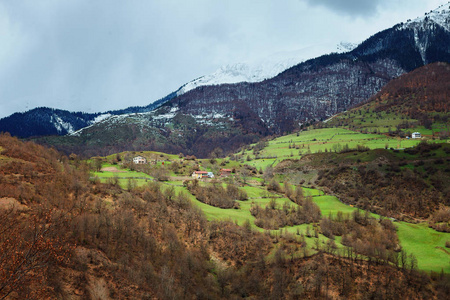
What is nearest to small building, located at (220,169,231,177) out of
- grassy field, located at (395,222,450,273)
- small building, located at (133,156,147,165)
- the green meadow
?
the green meadow

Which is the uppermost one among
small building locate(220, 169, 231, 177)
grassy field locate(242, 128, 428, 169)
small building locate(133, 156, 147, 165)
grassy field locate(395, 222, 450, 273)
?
small building locate(133, 156, 147, 165)

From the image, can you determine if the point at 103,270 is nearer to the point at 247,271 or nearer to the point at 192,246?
the point at 192,246

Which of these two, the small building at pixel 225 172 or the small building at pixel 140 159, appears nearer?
the small building at pixel 225 172

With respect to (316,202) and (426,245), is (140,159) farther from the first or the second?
(426,245)

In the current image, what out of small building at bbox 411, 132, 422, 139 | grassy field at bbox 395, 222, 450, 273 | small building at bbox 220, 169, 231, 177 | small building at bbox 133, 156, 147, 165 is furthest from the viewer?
small building at bbox 411, 132, 422, 139

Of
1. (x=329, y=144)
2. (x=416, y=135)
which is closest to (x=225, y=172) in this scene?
(x=329, y=144)

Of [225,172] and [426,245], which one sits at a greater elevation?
[225,172]

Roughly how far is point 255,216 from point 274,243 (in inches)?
595

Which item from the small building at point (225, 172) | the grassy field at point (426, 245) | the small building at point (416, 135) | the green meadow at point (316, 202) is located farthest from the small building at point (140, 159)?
the small building at point (416, 135)

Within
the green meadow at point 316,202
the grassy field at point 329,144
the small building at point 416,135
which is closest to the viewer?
the green meadow at point 316,202

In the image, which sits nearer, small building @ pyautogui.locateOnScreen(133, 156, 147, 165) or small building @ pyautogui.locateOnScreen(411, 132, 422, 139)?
small building @ pyautogui.locateOnScreen(133, 156, 147, 165)

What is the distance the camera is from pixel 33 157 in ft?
157

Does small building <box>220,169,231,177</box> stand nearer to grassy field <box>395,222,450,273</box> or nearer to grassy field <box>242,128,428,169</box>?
grassy field <box>242,128,428,169</box>

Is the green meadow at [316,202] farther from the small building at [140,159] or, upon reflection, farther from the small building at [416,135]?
the small building at [416,135]
